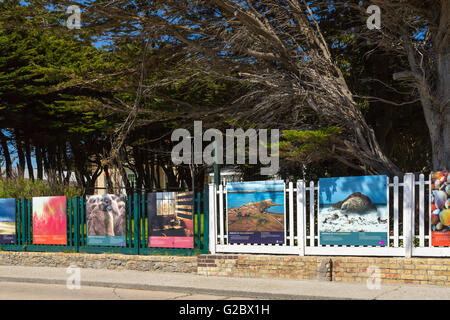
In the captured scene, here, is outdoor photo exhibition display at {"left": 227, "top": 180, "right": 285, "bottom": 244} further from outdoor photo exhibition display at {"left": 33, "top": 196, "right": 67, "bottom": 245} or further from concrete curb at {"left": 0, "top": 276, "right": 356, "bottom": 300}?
outdoor photo exhibition display at {"left": 33, "top": 196, "right": 67, "bottom": 245}

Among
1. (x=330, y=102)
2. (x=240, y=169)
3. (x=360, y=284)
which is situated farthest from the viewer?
(x=240, y=169)

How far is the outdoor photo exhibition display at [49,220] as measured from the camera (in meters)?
16.0

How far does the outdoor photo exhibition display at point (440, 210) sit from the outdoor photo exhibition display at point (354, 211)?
91cm

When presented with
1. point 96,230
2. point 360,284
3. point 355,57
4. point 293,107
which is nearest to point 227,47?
point 293,107

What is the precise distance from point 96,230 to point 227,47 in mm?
6384

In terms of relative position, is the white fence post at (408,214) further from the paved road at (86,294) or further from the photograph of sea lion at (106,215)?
the photograph of sea lion at (106,215)

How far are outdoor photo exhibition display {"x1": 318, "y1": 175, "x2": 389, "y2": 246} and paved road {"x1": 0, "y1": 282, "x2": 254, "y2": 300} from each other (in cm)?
290

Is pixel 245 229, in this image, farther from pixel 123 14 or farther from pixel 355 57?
pixel 355 57

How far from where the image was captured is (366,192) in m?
11.5

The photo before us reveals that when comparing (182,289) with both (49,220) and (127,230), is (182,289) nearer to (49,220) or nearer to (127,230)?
(127,230)

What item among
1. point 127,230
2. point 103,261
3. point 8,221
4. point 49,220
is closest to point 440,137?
point 127,230

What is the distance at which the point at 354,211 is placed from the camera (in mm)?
11672

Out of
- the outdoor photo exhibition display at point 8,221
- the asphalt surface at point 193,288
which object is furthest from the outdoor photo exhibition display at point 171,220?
the outdoor photo exhibition display at point 8,221

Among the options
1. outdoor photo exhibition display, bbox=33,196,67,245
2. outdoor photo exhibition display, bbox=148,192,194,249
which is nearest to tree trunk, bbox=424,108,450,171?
outdoor photo exhibition display, bbox=148,192,194,249
